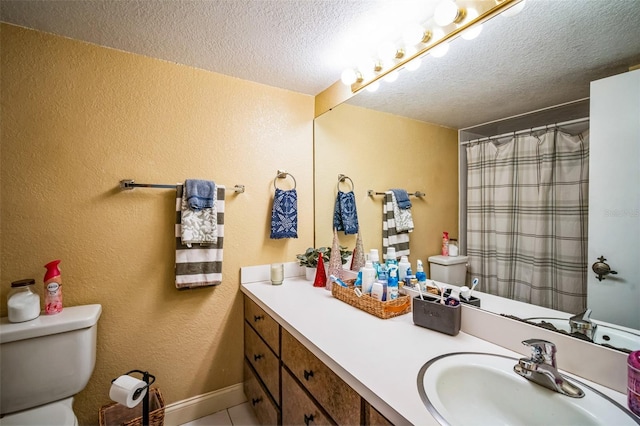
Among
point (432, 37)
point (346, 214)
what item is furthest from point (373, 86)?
point (346, 214)

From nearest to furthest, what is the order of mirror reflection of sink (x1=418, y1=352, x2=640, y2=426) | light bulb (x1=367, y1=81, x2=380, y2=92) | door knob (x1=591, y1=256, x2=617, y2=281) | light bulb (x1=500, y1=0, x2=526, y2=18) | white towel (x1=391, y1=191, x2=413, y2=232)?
1. mirror reflection of sink (x1=418, y1=352, x2=640, y2=426)
2. door knob (x1=591, y1=256, x2=617, y2=281)
3. light bulb (x1=500, y1=0, x2=526, y2=18)
4. white towel (x1=391, y1=191, x2=413, y2=232)
5. light bulb (x1=367, y1=81, x2=380, y2=92)

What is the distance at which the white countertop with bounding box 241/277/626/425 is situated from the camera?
26.9 inches

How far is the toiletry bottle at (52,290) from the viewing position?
1235mm

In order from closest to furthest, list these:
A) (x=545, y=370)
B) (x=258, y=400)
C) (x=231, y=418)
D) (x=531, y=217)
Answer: (x=545, y=370) < (x=531, y=217) < (x=258, y=400) < (x=231, y=418)

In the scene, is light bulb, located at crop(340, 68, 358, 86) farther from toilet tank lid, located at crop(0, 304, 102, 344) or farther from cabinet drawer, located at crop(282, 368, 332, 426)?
toilet tank lid, located at crop(0, 304, 102, 344)

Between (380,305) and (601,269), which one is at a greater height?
(601,269)

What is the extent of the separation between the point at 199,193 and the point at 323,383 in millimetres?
1135

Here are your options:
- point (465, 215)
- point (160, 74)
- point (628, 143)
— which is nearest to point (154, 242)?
point (160, 74)

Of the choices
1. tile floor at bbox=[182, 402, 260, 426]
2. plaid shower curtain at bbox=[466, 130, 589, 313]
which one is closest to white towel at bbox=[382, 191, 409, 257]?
plaid shower curtain at bbox=[466, 130, 589, 313]

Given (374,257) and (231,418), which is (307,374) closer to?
(374,257)

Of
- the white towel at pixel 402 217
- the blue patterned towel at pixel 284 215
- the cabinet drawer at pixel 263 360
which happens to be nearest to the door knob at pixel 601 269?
the white towel at pixel 402 217

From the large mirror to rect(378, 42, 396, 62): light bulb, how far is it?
134 millimetres

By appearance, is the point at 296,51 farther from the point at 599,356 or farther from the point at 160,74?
the point at 599,356

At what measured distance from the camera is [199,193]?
1.51 meters
